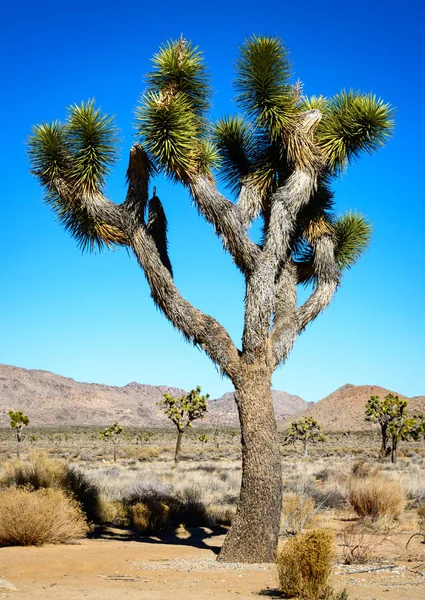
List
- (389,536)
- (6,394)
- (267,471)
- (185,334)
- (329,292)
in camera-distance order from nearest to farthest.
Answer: (267,471) → (185,334) → (329,292) → (389,536) → (6,394)

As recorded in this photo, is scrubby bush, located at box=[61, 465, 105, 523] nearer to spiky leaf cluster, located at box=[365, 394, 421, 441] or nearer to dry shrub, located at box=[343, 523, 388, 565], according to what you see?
dry shrub, located at box=[343, 523, 388, 565]

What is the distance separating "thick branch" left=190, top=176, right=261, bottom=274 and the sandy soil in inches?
180

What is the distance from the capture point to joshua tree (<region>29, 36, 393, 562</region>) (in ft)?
29.7

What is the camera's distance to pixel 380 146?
11008mm

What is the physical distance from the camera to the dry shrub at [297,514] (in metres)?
11.0

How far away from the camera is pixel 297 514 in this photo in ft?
40.6

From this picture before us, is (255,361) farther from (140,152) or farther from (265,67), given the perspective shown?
(265,67)

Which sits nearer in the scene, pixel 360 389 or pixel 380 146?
pixel 380 146

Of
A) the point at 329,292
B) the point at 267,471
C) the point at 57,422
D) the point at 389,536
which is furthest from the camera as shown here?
the point at 57,422

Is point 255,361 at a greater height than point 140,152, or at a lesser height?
lesser

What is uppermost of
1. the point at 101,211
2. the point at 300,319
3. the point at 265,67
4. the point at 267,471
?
the point at 265,67

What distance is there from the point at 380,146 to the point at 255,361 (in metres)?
4.83

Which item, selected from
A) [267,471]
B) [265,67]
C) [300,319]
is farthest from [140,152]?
[267,471]

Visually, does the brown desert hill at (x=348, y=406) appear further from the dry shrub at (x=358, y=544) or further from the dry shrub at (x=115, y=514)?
the dry shrub at (x=358, y=544)
